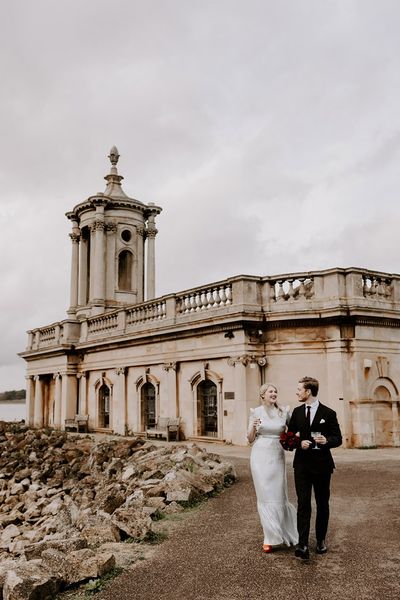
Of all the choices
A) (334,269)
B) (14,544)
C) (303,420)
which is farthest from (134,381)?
(303,420)

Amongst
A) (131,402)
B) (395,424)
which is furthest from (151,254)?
(395,424)

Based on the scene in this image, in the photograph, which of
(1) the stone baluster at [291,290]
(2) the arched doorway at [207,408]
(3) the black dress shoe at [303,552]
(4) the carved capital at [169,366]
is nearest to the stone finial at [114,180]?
(4) the carved capital at [169,366]

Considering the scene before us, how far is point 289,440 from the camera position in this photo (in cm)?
646

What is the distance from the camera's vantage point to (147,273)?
103ft

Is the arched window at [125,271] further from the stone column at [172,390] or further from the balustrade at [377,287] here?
the balustrade at [377,287]

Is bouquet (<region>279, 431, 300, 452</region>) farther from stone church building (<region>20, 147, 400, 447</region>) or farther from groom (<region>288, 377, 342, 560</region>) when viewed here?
stone church building (<region>20, 147, 400, 447</region>)

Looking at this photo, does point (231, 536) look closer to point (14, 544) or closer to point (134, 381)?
Result: point (14, 544)

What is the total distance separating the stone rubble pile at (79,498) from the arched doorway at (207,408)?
3085mm

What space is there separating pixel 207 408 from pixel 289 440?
13.8m

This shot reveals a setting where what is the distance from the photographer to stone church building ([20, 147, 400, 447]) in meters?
17.2

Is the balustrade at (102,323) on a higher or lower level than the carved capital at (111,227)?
lower

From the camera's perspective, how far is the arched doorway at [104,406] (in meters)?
26.2

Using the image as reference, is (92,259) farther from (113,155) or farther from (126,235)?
(113,155)

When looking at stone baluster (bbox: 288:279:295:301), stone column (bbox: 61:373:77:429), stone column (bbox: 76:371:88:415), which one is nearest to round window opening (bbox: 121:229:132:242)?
stone column (bbox: 76:371:88:415)
